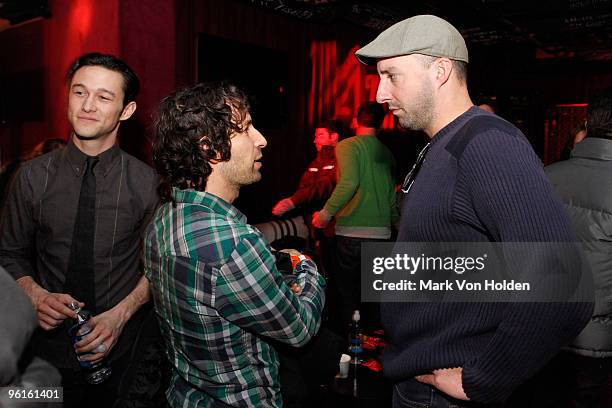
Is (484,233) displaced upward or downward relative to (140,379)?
upward

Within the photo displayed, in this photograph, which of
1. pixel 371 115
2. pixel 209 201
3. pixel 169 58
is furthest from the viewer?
pixel 169 58

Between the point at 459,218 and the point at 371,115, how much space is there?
2708 millimetres

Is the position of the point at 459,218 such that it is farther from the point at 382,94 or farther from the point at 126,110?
the point at 126,110

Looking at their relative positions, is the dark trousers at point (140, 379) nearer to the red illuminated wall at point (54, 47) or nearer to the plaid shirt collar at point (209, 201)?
the plaid shirt collar at point (209, 201)

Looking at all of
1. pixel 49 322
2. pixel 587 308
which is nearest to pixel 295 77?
pixel 49 322

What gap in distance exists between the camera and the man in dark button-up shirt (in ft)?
6.11

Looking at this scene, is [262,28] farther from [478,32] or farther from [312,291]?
[312,291]

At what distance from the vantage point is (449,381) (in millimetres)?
1212

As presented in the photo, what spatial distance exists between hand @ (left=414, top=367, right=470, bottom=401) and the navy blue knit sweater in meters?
0.02

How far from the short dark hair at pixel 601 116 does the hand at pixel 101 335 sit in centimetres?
212

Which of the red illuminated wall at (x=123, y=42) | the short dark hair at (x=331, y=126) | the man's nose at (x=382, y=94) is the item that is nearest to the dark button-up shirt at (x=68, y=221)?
the man's nose at (x=382, y=94)

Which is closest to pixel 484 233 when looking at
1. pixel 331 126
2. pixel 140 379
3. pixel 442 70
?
pixel 442 70

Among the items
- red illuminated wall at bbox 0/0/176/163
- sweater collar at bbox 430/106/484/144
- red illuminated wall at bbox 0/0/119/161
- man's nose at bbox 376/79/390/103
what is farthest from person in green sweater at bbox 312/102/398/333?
sweater collar at bbox 430/106/484/144

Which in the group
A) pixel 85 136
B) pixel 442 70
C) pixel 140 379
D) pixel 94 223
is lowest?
pixel 140 379
